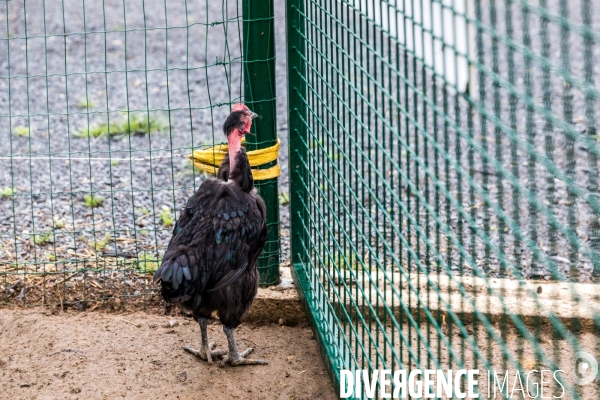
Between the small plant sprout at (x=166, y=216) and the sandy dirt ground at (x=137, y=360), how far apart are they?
3.30 feet

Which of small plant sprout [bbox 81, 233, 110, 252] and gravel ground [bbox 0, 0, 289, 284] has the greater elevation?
gravel ground [bbox 0, 0, 289, 284]

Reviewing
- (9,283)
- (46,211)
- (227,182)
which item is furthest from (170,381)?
(46,211)

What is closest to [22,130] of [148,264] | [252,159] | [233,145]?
[148,264]

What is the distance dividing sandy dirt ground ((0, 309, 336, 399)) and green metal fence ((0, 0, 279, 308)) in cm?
28

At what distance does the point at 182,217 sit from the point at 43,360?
3.45ft

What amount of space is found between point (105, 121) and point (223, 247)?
434 centimetres

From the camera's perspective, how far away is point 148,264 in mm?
5543

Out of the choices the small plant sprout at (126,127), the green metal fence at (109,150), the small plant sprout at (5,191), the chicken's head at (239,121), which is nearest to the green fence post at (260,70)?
the green metal fence at (109,150)

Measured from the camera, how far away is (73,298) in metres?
5.31

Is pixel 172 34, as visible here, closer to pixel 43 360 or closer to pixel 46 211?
pixel 46 211

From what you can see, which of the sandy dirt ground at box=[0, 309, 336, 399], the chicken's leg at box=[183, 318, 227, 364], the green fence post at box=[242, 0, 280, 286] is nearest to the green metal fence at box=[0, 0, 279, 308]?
the green fence post at box=[242, 0, 280, 286]

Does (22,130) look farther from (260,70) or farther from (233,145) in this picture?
(233,145)

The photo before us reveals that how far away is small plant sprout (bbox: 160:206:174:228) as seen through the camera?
608 cm

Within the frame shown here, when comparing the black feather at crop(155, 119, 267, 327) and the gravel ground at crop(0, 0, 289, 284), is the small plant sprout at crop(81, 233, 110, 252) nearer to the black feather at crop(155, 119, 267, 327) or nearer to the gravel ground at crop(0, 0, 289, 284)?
the gravel ground at crop(0, 0, 289, 284)
